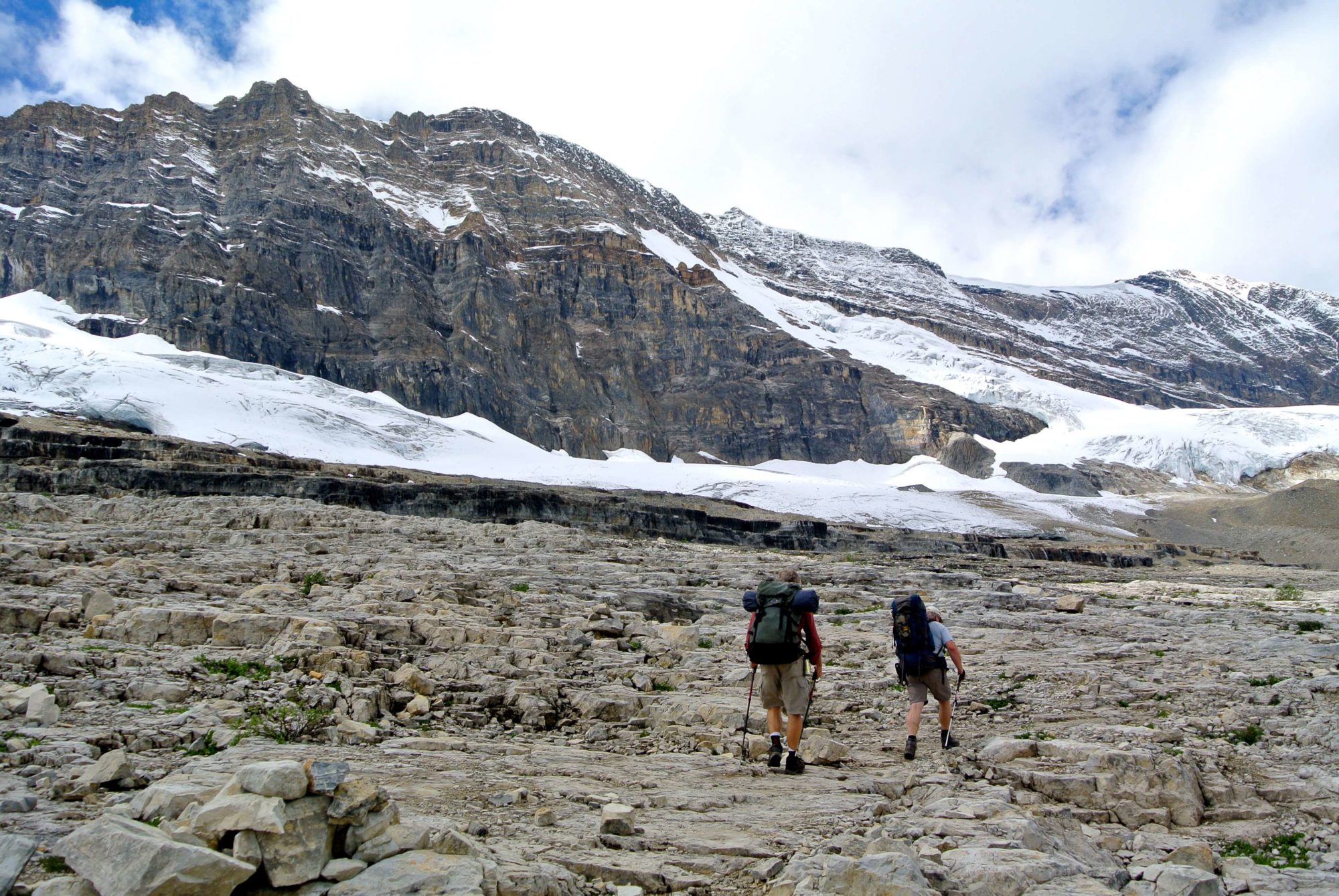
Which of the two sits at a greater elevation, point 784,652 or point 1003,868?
point 784,652

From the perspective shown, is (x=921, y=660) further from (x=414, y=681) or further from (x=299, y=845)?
(x=299, y=845)

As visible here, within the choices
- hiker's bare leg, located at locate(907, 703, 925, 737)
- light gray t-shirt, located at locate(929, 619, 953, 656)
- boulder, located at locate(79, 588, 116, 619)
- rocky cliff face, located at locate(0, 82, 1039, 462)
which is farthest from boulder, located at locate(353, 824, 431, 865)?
rocky cliff face, located at locate(0, 82, 1039, 462)

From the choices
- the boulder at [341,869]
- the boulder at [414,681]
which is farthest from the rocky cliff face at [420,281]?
the boulder at [341,869]

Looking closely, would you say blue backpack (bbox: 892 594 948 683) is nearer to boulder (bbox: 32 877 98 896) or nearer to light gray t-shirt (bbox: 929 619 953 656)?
light gray t-shirt (bbox: 929 619 953 656)

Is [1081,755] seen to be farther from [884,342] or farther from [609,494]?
[884,342]

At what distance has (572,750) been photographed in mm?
7988

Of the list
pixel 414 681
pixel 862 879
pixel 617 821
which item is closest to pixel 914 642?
pixel 617 821

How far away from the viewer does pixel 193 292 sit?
119 metres

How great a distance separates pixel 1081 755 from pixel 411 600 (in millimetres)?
9569

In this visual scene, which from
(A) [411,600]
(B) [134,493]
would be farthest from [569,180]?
(A) [411,600]

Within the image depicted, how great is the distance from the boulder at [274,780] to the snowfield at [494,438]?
77.9 meters

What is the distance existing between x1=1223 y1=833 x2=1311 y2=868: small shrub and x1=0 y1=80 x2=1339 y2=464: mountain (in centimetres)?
12286

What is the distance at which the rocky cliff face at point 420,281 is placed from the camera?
405ft

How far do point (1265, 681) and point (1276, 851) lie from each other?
6014mm
